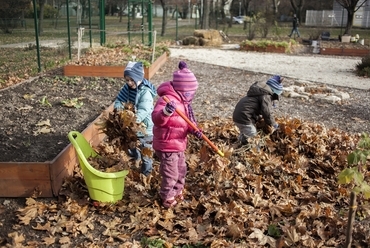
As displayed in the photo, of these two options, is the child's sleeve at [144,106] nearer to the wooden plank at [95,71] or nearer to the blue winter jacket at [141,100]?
the blue winter jacket at [141,100]

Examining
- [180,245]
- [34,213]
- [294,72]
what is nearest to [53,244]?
[34,213]

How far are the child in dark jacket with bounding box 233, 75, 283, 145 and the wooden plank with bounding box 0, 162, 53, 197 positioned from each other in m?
2.35

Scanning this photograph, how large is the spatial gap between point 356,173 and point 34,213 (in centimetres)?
270

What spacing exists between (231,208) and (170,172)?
64 cm

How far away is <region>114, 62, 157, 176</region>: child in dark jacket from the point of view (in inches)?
172

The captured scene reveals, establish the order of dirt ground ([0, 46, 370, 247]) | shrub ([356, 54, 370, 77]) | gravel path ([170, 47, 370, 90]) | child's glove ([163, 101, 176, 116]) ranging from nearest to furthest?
child's glove ([163, 101, 176, 116]) → dirt ground ([0, 46, 370, 247]) → gravel path ([170, 47, 370, 90]) → shrub ([356, 54, 370, 77])

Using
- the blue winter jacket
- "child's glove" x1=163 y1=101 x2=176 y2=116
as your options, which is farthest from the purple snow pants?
the blue winter jacket

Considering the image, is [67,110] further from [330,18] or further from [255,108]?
[330,18]

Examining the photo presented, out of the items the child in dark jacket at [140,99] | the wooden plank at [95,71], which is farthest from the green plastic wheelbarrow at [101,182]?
the wooden plank at [95,71]

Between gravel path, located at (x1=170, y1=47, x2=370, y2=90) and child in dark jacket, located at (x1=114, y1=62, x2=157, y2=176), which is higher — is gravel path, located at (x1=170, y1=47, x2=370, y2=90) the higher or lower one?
the lower one

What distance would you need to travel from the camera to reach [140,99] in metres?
4.45

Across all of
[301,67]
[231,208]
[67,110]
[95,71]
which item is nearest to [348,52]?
[301,67]

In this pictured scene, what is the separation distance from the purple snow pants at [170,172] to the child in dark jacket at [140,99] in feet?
1.97

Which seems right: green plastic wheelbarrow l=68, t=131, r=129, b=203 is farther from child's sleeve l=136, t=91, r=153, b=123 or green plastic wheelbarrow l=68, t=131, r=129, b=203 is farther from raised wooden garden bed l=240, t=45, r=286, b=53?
raised wooden garden bed l=240, t=45, r=286, b=53
